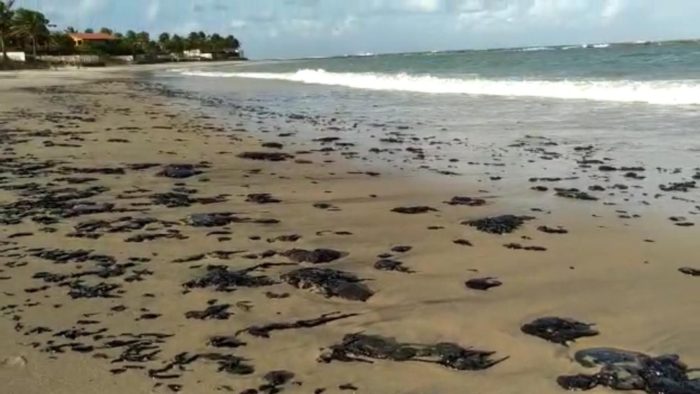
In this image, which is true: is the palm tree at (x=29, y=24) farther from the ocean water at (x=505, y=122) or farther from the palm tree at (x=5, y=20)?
the ocean water at (x=505, y=122)

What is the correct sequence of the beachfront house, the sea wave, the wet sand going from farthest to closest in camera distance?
1. the beachfront house
2. the sea wave
3. the wet sand

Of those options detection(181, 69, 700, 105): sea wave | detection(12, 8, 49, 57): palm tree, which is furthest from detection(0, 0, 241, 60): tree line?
detection(181, 69, 700, 105): sea wave

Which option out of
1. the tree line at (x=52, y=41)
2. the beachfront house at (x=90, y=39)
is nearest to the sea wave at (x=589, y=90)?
the tree line at (x=52, y=41)

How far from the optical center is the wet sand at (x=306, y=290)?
11.0 feet

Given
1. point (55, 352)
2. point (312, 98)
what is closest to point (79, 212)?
point (55, 352)

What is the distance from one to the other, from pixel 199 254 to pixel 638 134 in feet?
32.0

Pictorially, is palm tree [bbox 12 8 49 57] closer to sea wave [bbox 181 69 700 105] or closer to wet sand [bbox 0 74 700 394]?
sea wave [bbox 181 69 700 105]

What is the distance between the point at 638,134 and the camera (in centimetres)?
1245

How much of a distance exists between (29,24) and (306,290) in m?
96.7

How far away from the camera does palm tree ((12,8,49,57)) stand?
289 ft

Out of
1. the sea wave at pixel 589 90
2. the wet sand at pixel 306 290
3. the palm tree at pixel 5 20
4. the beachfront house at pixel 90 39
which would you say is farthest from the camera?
the beachfront house at pixel 90 39

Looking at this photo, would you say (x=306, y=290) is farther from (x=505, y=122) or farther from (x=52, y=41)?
(x=52, y=41)

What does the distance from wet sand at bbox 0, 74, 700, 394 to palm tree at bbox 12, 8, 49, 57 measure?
9078cm

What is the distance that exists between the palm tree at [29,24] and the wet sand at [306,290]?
298 ft
